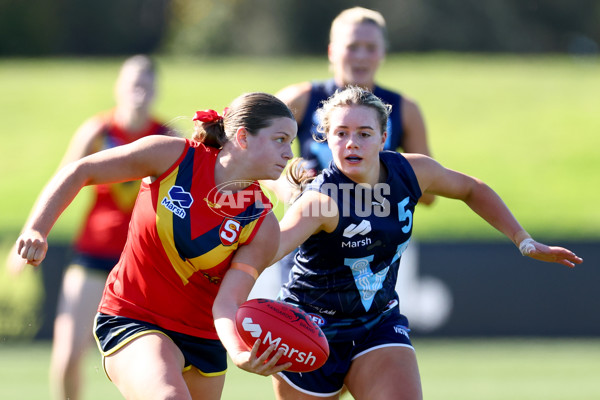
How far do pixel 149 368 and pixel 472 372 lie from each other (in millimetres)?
5578

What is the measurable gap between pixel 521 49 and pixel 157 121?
29.4 metres

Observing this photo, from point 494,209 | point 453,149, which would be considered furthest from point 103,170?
point 453,149

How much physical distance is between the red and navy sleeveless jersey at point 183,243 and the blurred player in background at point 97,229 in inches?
81.8

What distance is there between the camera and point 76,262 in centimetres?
667

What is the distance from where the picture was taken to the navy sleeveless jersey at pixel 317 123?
568cm

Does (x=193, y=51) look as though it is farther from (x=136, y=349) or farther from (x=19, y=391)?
(x=136, y=349)

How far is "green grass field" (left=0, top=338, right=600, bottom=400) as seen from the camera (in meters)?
7.85

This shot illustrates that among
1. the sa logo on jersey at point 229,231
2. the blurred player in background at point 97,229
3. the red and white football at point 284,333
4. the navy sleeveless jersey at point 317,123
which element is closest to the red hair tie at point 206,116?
the sa logo on jersey at point 229,231

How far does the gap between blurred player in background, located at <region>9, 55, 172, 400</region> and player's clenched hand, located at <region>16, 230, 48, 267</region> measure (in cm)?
243

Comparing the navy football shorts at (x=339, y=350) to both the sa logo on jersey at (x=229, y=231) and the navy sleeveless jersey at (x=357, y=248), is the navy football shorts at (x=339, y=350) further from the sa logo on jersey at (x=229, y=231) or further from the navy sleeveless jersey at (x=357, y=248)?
the sa logo on jersey at (x=229, y=231)

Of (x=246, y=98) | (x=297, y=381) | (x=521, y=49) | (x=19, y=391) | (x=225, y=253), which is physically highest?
(x=521, y=49)

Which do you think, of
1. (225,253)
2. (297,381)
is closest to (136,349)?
(225,253)

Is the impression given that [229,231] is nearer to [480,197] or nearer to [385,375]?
[385,375]

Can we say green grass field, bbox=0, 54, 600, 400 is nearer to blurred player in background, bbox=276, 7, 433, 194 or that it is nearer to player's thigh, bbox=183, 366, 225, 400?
blurred player in background, bbox=276, 7, 433, 194
